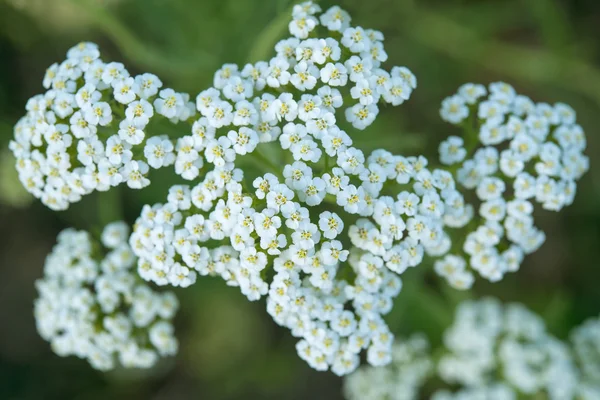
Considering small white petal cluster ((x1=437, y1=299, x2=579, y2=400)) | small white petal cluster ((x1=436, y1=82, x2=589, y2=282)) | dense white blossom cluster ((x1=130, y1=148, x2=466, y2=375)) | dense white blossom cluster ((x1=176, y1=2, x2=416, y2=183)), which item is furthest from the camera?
small white petal cluster ((x1=437, y1=299, x2=579, y2=400))

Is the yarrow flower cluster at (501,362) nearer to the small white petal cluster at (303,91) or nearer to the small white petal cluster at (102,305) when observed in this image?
the small white petal cluster at (102,305)

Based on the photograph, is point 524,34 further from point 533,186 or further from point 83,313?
point 83,313

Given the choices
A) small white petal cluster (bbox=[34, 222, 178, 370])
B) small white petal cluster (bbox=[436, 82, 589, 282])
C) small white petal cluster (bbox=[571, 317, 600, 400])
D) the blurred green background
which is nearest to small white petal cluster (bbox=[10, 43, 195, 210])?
small white petal cluster (bbox=[34, 222, 178, 370])

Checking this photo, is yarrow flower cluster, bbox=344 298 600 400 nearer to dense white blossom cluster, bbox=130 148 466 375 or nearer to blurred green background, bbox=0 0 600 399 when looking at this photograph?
blurred green background, bbox=0 0 600 399

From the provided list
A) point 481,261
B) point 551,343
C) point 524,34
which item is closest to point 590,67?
point 524,34

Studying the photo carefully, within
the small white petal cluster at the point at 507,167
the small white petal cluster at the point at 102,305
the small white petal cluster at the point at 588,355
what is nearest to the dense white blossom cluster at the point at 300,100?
the small white petal cluster at the point at 507,167

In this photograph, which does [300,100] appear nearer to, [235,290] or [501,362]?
[501,362]
